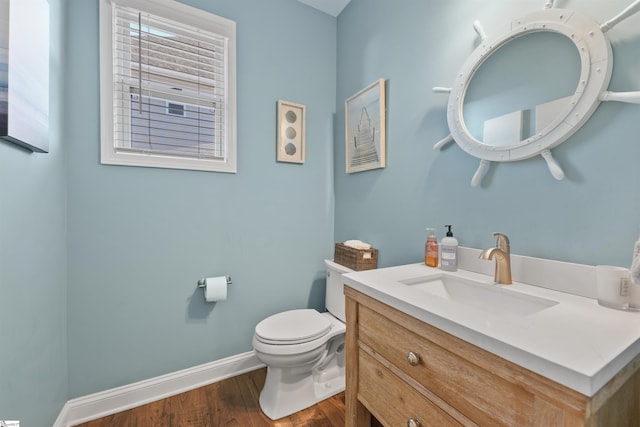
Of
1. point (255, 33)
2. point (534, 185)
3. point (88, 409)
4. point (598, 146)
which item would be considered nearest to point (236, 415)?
point (88, 409)

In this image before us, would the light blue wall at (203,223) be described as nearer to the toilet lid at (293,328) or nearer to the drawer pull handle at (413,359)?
the toilet lid at (293,328)

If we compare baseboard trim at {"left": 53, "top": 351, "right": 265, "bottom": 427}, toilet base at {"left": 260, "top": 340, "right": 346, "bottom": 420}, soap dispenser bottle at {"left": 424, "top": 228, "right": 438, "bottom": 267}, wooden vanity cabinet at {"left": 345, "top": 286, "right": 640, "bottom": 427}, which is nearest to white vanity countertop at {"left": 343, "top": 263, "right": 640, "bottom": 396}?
wooden vanity cabinet at {"left": 345, "top": 286, "right": 640, "bottom": 427}

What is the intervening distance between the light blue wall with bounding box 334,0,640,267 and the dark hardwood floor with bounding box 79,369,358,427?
0.90m

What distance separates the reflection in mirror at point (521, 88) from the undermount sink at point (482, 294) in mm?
562

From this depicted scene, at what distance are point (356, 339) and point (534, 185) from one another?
2.89 feet

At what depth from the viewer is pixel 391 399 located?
84 cm

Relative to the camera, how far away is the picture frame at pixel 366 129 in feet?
5.28

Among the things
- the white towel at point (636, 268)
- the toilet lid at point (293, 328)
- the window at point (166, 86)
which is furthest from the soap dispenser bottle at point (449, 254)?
the window at point (166, 86)

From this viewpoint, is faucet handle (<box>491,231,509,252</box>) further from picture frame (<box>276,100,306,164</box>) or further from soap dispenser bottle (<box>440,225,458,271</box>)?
picture frame (<box>276,100,306,164</box>)

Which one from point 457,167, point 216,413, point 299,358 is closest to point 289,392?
point 299,358

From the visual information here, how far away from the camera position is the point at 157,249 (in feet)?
5.07

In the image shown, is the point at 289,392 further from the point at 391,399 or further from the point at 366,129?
the point at 366,129

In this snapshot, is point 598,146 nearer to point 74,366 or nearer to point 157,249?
point 157,249

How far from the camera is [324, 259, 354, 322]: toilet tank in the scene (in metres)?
1.67
